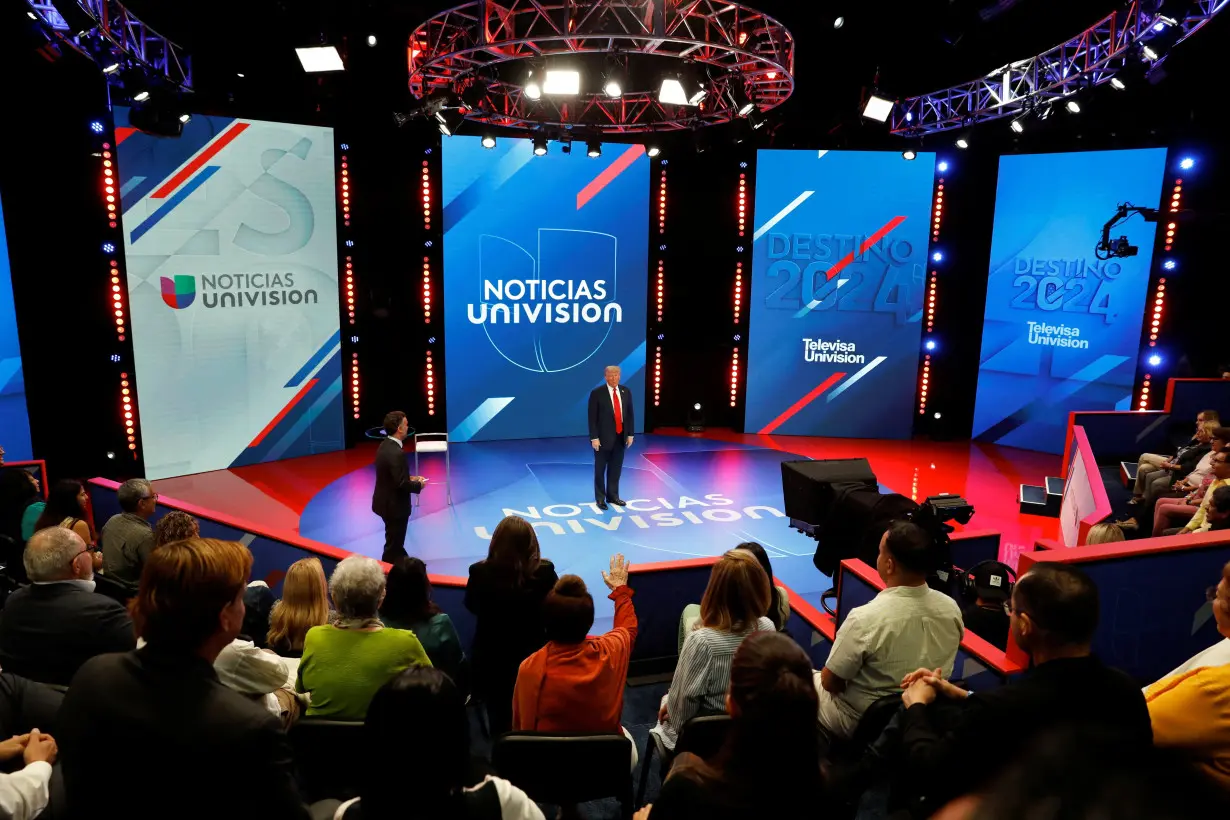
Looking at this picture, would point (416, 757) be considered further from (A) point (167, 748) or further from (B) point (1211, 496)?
(B) point (1211, 496)

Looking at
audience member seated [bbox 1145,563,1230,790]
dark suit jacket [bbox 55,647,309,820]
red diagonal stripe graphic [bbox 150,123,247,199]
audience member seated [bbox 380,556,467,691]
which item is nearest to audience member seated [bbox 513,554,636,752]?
audience member seated [bbox 380,556,467,691]

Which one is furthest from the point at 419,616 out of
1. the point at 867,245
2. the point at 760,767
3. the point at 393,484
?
the point at 867,245

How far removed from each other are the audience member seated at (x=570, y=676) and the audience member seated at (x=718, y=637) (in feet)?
0.70

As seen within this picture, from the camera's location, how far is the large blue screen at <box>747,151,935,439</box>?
37.6ft

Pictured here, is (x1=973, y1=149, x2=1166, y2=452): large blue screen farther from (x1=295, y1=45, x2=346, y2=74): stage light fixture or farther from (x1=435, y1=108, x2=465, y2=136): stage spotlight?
(x1=295, y1=45, x2=346, y2=74): stage light fixture

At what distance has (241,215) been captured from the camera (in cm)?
952

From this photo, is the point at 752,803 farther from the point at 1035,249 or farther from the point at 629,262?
the point at 1035,249

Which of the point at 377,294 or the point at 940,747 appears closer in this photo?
the point at 940,747

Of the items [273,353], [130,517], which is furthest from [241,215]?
[130,517]

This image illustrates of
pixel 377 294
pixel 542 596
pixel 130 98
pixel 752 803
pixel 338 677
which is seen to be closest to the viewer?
pixel 752 803

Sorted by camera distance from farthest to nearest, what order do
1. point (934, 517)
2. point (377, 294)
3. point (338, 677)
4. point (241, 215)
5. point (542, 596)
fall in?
point (377, 294) < point (241, 215) < point (934, 517) < point (542, 596) < point (338, 677)

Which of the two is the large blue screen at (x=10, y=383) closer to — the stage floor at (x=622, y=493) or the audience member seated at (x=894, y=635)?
the stage floor at (x=622, y=493)

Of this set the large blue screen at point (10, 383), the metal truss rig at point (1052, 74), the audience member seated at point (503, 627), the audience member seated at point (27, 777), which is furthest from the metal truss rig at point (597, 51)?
the audience member seated at point (27, 777)

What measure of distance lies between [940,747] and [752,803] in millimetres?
595
